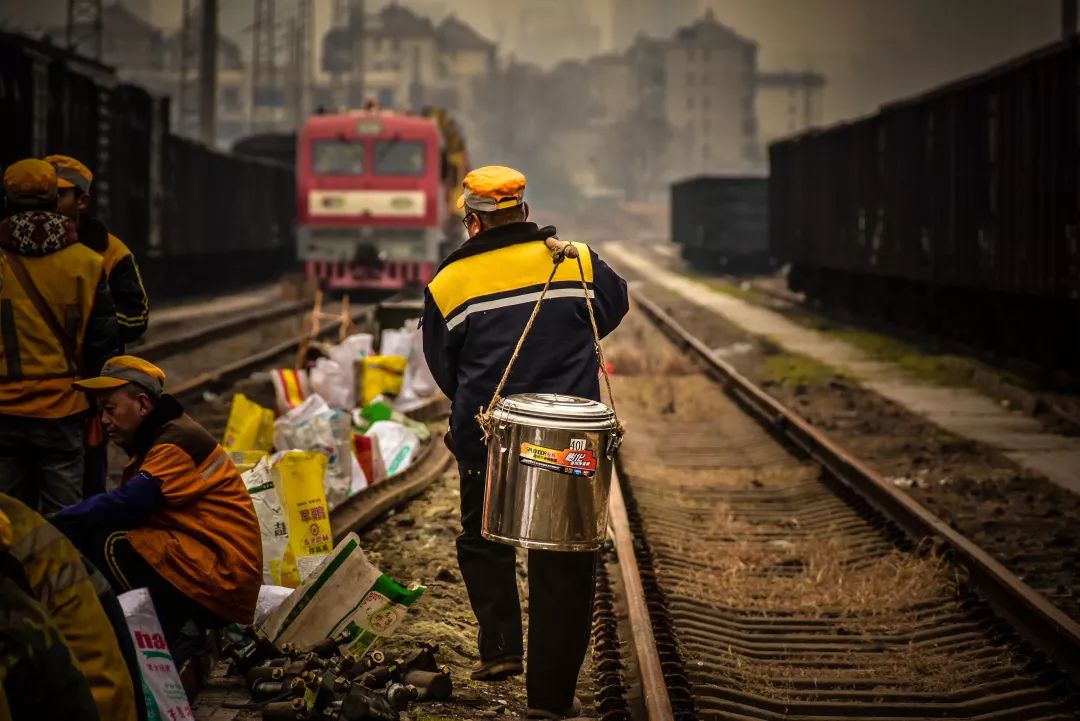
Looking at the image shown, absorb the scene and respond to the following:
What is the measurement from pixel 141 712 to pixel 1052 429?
10240 mm

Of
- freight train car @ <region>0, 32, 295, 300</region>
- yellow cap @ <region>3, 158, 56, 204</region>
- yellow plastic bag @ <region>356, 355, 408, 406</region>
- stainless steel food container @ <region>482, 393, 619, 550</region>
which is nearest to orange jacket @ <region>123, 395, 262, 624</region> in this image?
stainless steel food container @ <region>482, 393, 619, 550</region>

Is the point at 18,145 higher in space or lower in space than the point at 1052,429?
higher

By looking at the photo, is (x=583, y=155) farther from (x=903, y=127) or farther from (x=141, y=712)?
(x=141, y=712)

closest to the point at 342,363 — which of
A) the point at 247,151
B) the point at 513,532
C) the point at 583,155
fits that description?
the point at 513,532

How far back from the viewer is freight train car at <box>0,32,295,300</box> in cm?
1697

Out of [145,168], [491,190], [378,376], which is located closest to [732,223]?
[145,168]

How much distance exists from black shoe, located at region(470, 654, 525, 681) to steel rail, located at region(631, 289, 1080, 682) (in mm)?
2158

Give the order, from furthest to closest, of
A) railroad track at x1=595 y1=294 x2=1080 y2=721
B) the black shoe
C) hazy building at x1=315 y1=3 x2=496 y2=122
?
hazy building at x1=315 y1=3 x2=496 y2=122, railroad track at x1=595 y1=294 x2=1080 y2=721, the black shoe

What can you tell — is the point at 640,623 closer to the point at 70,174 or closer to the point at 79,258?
the point at 79,258

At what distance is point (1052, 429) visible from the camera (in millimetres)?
11977

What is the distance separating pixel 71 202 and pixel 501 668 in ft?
8.20

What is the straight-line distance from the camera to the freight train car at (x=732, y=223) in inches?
1588

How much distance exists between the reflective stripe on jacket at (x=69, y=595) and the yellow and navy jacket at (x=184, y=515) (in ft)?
4.61

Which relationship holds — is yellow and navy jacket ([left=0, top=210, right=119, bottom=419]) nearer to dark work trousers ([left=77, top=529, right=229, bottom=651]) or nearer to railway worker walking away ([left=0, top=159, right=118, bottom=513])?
railway worker walking away ([left=0, top=159, right=118, bottom=513])
